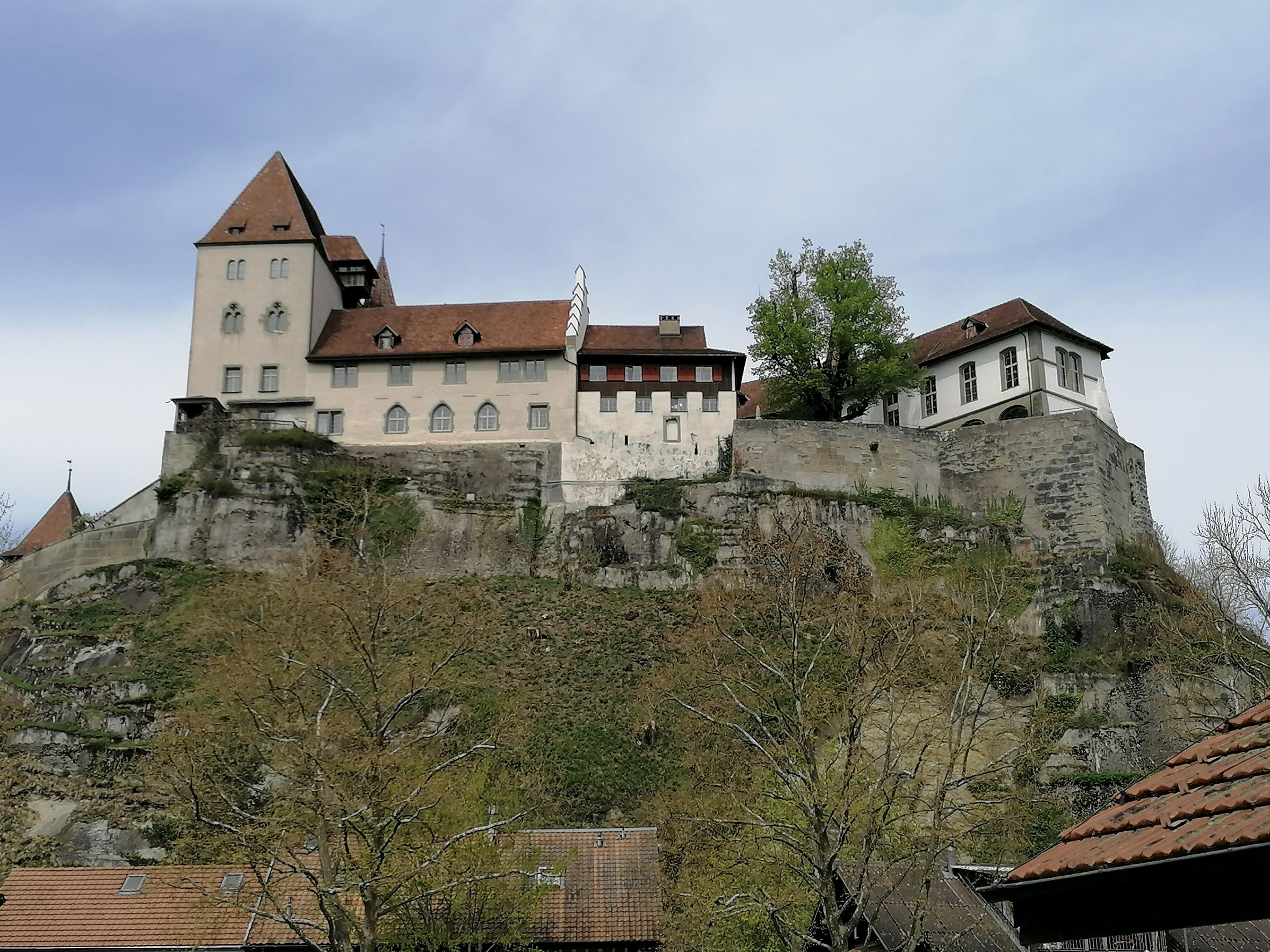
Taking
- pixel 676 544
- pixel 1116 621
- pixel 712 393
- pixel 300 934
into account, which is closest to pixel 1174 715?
pixel 1116 621

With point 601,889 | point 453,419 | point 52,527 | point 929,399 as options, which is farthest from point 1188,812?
point 52,527

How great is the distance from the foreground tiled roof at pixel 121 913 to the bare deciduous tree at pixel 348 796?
33.8 inches

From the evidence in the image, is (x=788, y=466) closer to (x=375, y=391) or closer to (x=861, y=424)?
(x=861, y=424)

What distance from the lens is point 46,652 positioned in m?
43.7

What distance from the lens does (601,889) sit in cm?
3022

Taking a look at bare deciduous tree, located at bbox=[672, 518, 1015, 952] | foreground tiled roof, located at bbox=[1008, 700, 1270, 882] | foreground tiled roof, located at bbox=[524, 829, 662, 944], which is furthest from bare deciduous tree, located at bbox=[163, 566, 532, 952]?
foreground tiled roof, located at bbox=[1008, 700, 1270, 882]

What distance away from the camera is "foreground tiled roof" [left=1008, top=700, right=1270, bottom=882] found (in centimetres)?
488

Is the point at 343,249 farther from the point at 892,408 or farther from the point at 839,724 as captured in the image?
the point at 839,724

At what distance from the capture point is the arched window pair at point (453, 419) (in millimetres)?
52969

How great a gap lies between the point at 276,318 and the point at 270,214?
19.0 ft

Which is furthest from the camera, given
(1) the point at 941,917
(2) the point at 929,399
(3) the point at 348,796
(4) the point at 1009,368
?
(2) the point at 929,399

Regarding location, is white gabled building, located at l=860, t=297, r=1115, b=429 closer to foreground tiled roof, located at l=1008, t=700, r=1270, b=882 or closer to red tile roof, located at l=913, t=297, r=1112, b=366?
red tile roof, located at l=913, t=297, r=1112, b=366

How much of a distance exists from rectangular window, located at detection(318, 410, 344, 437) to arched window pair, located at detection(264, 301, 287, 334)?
14.2 feet

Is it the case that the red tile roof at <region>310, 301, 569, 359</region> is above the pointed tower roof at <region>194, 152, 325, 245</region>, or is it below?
below
